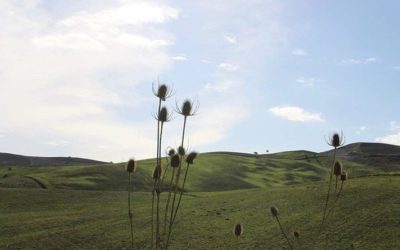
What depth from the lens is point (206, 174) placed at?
88.1m

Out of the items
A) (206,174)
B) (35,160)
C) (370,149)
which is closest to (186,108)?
(206,174)

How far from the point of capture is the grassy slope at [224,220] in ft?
95.5

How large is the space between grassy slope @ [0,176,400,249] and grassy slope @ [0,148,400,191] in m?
20.6

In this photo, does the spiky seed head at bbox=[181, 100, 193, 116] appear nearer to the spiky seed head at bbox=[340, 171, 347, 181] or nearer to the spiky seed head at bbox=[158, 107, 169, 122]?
the spiky seed head at bbox=[158, 107, 169, 122]

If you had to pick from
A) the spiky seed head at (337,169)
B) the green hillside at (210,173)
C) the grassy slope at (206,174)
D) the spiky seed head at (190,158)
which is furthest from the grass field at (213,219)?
the spiky seed head at (190,158)

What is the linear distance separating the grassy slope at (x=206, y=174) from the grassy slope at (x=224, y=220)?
67.6 feet

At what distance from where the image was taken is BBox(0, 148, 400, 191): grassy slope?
69.9 m

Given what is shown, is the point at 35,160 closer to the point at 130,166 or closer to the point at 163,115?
the point at 130,166

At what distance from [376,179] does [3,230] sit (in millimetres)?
28724

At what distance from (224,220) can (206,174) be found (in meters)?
52.1

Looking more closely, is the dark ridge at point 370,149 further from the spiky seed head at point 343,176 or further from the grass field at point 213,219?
the spiky seed head at point 343,176

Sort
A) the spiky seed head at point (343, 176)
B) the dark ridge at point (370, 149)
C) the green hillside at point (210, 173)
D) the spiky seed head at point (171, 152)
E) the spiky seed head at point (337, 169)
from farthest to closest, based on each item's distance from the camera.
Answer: the dark ridge at point (370, 149) < the green hillside at point (210, 173) < the spiky seed head at point (343, 176) < the spiky seed head at point (337, 169) < the spiky seed head at point (171, 152)

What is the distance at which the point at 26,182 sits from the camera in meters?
65.7

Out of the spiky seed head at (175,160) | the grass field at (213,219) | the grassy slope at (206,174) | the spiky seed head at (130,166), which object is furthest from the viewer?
the grassy slope at (206,174)
